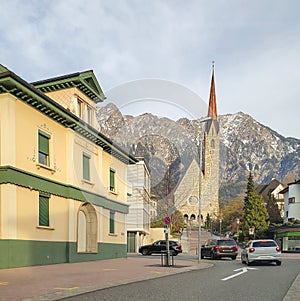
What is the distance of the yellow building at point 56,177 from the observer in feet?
67.8

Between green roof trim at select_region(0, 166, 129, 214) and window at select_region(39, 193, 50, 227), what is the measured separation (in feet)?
0.96

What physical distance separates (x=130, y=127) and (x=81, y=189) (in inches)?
563

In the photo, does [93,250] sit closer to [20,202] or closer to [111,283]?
[20,202]

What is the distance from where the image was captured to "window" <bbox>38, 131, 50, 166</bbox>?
23609 millimetres

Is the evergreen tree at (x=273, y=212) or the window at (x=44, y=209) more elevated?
the window at (x=44, y=209)

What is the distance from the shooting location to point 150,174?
14.2 metres

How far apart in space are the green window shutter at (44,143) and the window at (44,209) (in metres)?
2.20

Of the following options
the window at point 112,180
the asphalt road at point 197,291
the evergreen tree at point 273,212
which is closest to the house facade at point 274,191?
the evergreen tree at point 273,212

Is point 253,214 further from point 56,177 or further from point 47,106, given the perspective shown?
point 47,106

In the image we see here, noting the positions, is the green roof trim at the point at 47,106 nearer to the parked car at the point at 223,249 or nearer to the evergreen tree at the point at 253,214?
the parked car at the point at 223,249

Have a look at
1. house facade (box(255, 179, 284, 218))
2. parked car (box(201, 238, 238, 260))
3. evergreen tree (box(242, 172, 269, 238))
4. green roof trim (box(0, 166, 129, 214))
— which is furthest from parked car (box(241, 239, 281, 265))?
house facade (box(255, 179, 284, 218))

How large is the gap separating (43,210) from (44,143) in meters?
3.34

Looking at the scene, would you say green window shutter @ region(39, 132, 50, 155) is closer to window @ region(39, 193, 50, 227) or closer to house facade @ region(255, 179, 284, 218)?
window @ region(39, 193, 50, 227)

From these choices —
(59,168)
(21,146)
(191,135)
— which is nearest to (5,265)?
(21,146)
